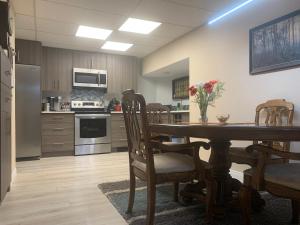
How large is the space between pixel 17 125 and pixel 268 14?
4029 millimetres

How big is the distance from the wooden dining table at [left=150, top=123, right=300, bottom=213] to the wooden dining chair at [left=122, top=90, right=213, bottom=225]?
14 cm

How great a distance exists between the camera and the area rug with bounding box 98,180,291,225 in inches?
65.6

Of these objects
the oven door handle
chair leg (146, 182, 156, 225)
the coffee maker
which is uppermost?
the coffee maker

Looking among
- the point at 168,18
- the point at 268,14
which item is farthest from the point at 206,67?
the point at 268,14

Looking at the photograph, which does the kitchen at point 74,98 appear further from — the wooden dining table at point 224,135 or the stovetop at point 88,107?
the wooden dining table at point 224,135

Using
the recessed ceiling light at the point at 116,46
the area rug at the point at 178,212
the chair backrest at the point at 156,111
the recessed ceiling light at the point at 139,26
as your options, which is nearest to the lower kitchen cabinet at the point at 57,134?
the recessed ceiling light at the point at 116,46

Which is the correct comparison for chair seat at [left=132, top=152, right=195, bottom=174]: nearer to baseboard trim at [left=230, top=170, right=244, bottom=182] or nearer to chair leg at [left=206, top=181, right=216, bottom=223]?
chair leg at [left=206, top=181, right=216, bottom=223]

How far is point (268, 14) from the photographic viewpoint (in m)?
2.64

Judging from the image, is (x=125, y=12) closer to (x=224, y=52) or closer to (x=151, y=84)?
(x=224, y=52)

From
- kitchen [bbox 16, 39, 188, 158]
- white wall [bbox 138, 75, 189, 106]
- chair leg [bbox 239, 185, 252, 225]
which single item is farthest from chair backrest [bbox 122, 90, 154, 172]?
white wall [bbox 138, 75, 189, 106]

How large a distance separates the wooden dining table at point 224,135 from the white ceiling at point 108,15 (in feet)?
6.43

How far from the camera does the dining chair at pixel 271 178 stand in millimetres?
1146

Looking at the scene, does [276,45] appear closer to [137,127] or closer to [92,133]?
[137,127]

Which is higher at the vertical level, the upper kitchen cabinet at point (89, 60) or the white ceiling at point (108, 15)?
the white ceiling at point (108, 15)
